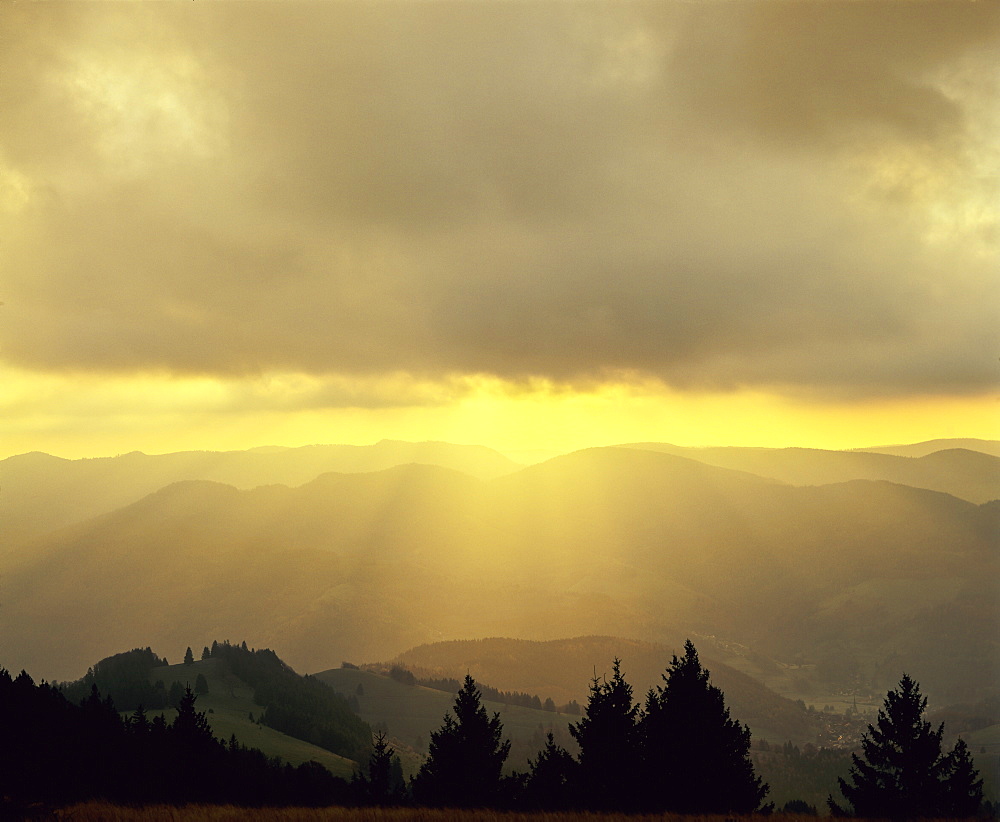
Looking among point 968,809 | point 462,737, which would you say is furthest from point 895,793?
point 462,737

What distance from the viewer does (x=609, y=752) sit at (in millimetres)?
37938

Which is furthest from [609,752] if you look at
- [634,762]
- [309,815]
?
[309,815]

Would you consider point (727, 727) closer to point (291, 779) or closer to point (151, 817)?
point (151, 817)

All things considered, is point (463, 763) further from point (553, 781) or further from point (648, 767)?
point (648, 767)

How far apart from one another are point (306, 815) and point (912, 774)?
41556 millimetres

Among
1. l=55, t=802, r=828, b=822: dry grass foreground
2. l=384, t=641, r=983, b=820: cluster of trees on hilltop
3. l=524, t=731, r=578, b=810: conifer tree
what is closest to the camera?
l=55, t=802, r=828, b=822: dry grass foreground

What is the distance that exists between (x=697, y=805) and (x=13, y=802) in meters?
28.7

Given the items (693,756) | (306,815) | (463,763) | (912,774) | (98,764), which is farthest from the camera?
(912,774)

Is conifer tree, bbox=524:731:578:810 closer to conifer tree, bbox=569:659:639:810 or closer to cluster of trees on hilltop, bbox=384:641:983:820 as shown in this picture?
cluster of trees on hilltop, bbox=384:641:983:820

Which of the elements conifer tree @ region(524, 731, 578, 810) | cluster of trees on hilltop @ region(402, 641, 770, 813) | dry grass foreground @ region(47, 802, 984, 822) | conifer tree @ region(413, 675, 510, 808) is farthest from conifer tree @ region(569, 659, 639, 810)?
dry grass foreground @ region(47, 802, 984, 822)

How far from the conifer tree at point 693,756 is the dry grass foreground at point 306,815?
1445 centimetres

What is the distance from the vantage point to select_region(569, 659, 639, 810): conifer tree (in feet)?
118

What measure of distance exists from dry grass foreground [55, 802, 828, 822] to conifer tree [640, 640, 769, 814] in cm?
1445

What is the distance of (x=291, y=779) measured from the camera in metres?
107
